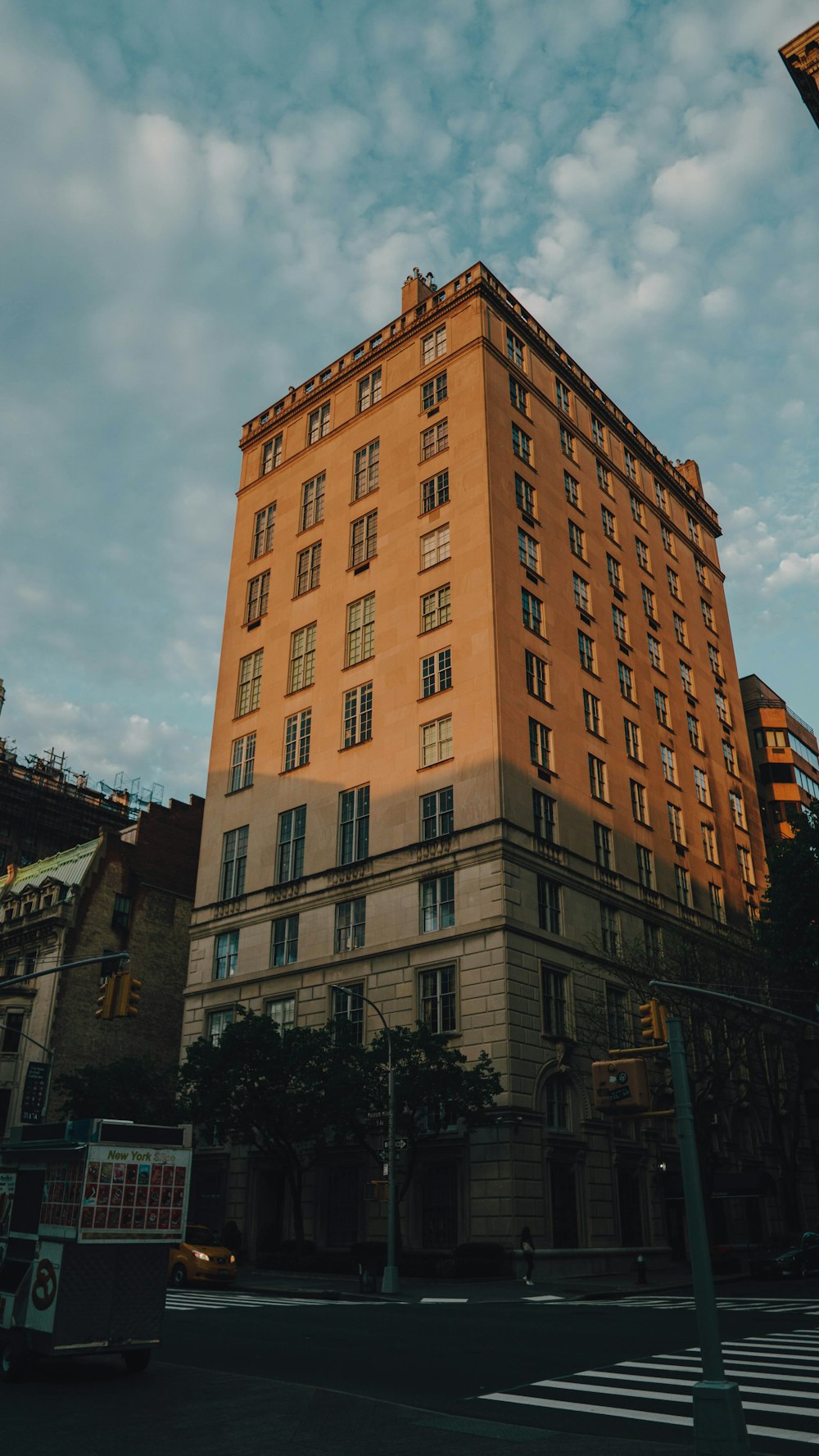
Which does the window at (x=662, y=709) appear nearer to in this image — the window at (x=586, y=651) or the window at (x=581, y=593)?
the window at (x=586, y=651)

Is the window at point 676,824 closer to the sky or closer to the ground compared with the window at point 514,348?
closer to the ground

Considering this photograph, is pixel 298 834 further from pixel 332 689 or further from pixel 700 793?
pixel 700 793

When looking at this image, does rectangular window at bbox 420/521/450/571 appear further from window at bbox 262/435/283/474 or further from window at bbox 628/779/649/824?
window at bbox 262/435/283/474

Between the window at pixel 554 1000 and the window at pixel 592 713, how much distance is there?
11833 millimetres

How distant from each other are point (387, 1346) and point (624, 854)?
1323 inches

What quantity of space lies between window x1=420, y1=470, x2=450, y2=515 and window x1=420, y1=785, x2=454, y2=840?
15.0 meters

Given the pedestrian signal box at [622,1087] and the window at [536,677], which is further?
the window at [536,677]

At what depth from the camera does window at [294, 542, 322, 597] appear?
183ft

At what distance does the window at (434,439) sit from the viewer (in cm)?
5175

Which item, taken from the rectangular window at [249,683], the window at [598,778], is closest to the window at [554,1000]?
the window at [598,778]

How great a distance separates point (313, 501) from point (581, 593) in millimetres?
16477

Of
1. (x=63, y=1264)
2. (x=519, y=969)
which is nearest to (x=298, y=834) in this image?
(x=519, y=969)

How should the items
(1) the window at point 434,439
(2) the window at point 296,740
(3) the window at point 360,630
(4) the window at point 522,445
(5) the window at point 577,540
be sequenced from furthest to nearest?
(5) the window at point 577,540 < (4) the window at point 522,445 < (1) the window at point 434,439 < (2) the window at point 296,740 < (3) the window at point 360,630

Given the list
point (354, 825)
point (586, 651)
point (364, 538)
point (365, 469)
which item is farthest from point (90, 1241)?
point (365, 469)
